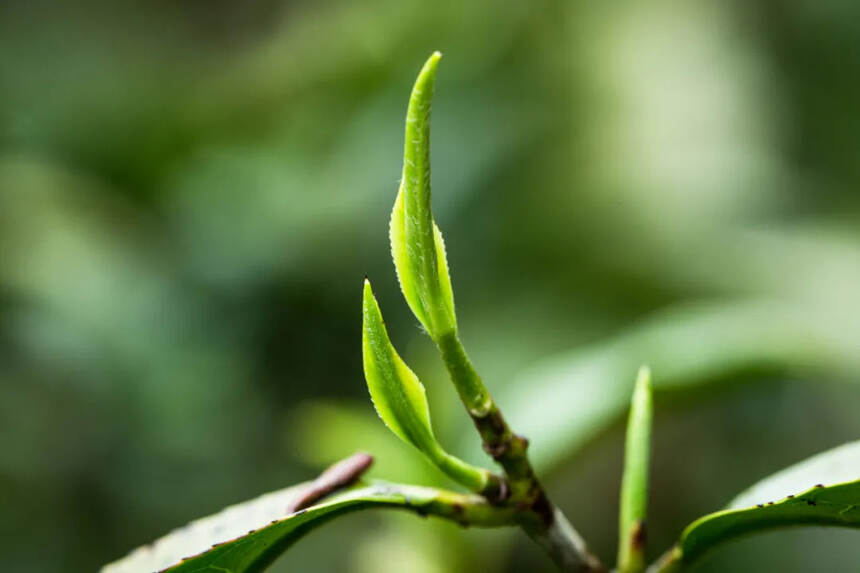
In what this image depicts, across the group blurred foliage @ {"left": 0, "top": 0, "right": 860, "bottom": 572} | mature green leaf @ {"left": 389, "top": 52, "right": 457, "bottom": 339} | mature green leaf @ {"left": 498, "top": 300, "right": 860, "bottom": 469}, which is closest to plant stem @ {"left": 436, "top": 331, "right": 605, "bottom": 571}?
mature green leaf @ {"left": 389, "top": 52, "right": 457, "bottom": 339}

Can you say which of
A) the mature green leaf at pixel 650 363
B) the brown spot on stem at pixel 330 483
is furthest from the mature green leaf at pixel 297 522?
the mature green leaf at pixel 650 363

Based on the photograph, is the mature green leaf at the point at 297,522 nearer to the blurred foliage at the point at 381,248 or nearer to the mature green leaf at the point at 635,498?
the mature green leaf at the point at 635,498

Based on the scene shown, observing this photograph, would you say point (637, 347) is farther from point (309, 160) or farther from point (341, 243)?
point (309, 160)

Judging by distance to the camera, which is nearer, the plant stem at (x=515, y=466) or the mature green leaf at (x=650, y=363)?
the plant stem at (x=515, y=466)

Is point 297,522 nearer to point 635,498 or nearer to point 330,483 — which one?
point 330,483

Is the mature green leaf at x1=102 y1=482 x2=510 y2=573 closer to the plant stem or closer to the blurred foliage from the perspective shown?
the plant stem

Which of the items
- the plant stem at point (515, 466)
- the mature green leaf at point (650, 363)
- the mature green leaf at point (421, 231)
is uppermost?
the mature green leaf at point (421, 231)

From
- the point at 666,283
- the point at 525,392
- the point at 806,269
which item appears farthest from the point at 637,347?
the point at 806,269
